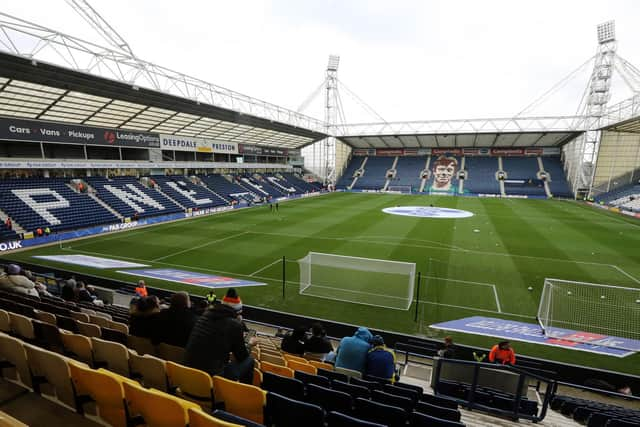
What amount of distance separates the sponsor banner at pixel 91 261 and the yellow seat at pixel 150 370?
14.6 m

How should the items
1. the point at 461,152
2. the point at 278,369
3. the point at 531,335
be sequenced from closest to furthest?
the point at 278,369 < the point at 531,335 < the point at 461,152

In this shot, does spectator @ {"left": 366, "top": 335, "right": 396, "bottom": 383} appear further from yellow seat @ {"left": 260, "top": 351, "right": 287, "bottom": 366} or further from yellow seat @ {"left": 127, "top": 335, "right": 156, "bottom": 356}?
yellow seat @ {"left": 127, "top": 335, "right": 156, "bottom": 356}

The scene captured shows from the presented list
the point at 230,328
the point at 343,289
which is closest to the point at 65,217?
the point at 343,289

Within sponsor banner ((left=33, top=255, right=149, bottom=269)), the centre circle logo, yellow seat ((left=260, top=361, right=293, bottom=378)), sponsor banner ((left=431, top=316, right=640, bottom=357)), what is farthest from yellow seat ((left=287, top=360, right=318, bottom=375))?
the centre circle logo

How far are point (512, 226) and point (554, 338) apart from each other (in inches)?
799

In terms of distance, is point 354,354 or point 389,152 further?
point 389,152

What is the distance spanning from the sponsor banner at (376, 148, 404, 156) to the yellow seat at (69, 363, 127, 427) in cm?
7377

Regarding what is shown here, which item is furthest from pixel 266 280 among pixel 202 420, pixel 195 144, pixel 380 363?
pixel 195 144

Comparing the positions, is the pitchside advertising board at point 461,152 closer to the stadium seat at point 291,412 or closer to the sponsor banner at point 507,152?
the sponsor banner at point 507,152

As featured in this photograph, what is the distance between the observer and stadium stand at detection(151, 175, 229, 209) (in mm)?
35787

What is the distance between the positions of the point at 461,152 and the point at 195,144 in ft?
177

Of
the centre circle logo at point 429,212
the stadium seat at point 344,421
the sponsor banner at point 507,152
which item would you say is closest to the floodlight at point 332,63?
the sponsor banner at point 507,152

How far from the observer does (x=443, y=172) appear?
65250mm

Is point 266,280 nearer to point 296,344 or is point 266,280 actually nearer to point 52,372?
point 296,344
